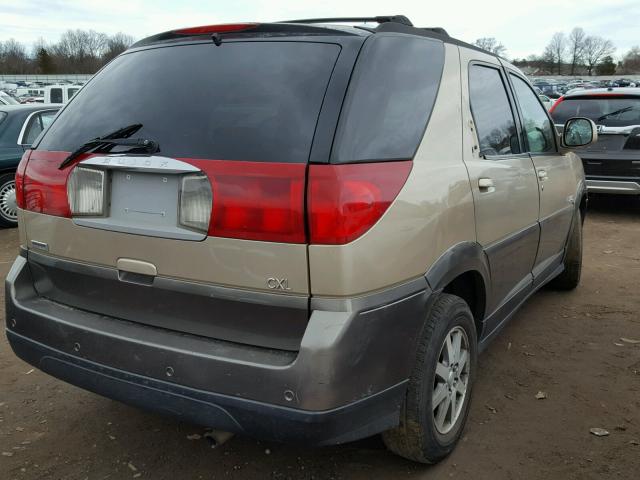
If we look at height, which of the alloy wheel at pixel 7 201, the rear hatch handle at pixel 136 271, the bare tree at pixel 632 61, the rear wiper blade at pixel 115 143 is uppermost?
the bare tree at pixel 632 61

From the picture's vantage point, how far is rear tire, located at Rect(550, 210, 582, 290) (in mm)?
4852

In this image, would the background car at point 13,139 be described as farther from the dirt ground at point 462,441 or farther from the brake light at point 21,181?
the brake light at point 21,181

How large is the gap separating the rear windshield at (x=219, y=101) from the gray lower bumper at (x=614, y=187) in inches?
277

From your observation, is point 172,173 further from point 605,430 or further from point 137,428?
point 605,430

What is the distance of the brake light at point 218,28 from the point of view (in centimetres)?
238

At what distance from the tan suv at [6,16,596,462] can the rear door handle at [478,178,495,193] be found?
36 mm

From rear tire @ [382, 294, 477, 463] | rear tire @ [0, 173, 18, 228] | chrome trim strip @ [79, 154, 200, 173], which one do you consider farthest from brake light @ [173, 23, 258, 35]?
rear tire @ [0, 173, 18, 228]

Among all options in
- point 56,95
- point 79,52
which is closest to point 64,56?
point 79,52

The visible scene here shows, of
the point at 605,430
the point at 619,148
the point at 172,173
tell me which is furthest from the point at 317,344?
the point at 619,148

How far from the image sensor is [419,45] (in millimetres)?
2506

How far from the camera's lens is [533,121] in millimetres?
3961

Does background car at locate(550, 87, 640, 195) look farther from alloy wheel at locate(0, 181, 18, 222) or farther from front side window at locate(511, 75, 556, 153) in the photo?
alloy wheel at locate(0, 181, 18, 222)

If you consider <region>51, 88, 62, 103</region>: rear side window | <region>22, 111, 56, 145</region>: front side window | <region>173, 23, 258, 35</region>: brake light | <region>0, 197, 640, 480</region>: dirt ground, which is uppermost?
<region>51, 88, 62, 103</region>: rear side window

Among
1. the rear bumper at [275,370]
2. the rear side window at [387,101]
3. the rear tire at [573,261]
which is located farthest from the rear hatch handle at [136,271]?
the rear tire at [573,261]
